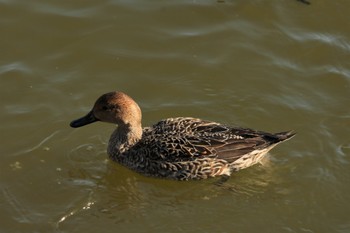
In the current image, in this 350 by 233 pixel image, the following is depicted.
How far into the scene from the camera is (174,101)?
10.3m

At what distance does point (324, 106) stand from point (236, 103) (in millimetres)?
1299

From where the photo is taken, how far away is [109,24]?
38.2ft

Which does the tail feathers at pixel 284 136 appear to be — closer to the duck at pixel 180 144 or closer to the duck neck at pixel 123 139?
the duck at pixel 180 144

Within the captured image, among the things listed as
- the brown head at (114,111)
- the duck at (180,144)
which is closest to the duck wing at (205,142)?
the duck at (180,144)

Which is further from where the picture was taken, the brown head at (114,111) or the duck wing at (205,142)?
the brown head at (114,111)

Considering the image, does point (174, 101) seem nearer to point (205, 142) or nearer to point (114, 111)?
point (114, 111)

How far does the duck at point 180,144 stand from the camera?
29.5ft

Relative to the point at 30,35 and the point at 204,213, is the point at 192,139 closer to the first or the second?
the point at 204,213

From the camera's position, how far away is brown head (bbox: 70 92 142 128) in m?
9.20

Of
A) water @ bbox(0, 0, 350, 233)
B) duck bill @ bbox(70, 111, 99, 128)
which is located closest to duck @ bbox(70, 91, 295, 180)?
duck bill @ bbox(70, 111, 99, 128)

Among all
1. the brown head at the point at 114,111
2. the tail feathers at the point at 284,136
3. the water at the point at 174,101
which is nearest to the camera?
the water at the point at 174,101

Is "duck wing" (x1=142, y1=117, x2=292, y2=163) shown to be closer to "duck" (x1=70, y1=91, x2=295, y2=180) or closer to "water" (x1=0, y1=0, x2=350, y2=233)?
"duck" (x1=70, y1=91, x2=295, y2=180)

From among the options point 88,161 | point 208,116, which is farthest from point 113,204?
point 208,116

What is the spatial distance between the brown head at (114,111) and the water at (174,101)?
485 millimetres
